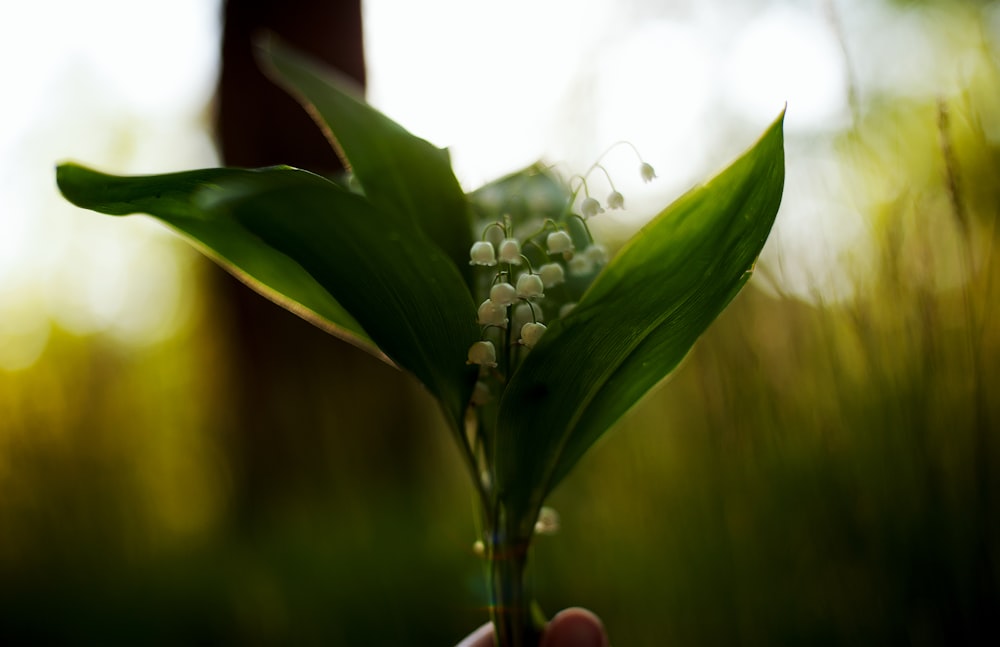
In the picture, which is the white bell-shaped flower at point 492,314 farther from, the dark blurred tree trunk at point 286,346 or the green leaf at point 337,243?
the dark blurred tree trunk at point 286,346

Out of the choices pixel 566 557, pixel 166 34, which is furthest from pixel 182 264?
pixel 566 557

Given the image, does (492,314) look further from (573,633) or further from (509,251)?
(573,633)

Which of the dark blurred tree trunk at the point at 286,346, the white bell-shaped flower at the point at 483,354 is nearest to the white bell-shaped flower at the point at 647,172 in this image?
the white bell-shaped flower at the point at 483,354

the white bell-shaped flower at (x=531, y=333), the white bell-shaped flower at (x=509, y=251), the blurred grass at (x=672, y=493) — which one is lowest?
the blurred grass at (x=672, y=493)

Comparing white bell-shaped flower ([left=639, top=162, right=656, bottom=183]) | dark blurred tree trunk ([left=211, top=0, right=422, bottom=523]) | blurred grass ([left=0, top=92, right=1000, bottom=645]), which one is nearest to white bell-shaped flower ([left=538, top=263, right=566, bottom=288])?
white bell-shaped flower ([left=639, top=162, right=656, bottom=183])

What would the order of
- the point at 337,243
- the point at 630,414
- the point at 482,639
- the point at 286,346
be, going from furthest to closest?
the point at 286,346 < the point at 630,414 < the point at 482,639 < the point at 337,243

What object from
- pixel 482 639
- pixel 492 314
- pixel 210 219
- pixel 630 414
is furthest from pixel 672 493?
pixel 210 219

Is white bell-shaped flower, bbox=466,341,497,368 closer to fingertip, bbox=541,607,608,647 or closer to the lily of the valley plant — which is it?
the lily of the valley plant
